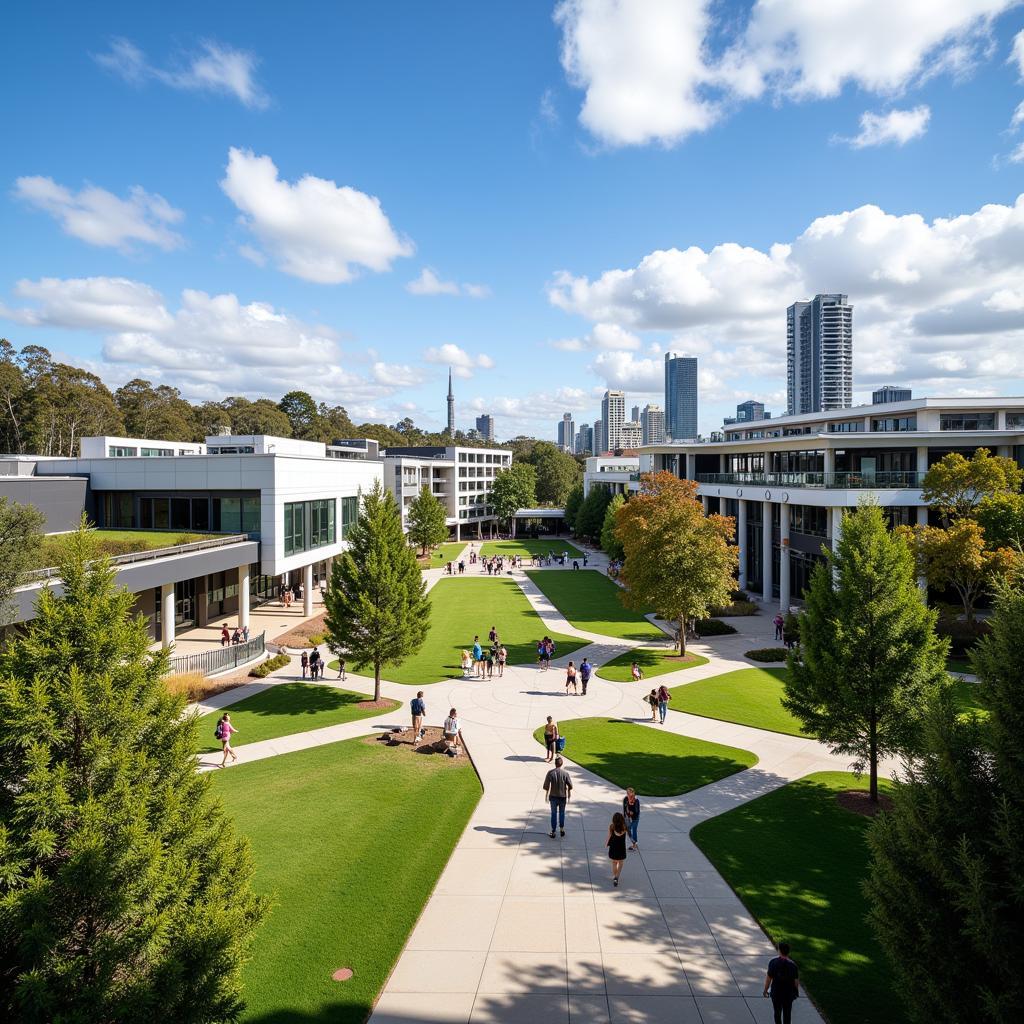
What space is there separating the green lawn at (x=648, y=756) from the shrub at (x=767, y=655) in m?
12.1

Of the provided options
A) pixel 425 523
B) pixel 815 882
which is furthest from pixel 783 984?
Answer: pixel 425 523

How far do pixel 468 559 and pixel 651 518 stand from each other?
46.6 metres

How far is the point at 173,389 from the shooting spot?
121m

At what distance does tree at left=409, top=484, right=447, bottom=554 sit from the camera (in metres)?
74.2

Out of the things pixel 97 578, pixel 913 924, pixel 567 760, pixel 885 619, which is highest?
pixel 97 578

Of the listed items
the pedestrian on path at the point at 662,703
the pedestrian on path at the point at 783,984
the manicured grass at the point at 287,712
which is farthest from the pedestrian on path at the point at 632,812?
the manicured grass at the point at 287,712

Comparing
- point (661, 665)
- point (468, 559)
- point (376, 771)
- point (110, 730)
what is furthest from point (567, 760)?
point (468, 559)

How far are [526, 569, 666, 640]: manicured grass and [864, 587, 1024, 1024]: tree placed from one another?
30.1 meters

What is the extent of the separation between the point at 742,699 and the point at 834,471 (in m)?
21.4

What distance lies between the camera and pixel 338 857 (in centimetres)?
1373

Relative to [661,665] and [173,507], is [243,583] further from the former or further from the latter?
[661,665]

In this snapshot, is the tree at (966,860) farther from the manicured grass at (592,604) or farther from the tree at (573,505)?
the tree at (573,505)

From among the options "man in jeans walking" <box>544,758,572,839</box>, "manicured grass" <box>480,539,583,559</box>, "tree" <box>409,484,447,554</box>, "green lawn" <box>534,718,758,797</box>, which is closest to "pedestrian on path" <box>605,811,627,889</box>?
"man in jeans walking" <box>544,758,572,839</box>

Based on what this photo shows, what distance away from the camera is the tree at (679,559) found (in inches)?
1257
